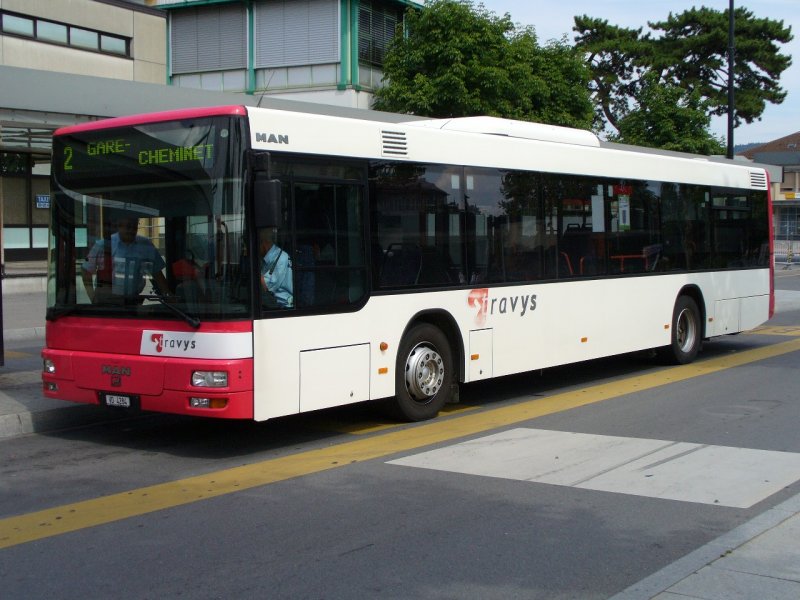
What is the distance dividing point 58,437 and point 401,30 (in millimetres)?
29655

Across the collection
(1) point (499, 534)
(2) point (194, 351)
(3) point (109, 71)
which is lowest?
(1) point (499, 534)

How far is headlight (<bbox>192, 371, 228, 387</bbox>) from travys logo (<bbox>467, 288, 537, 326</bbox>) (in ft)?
10.9

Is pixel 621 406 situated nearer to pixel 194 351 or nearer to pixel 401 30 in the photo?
pixel 194 351

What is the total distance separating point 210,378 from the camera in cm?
788

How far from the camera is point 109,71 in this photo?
38906 mm

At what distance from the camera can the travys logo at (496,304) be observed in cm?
1045

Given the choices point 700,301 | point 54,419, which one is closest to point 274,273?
point 54,419

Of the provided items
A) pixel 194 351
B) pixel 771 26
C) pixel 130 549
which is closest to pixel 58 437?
pixel 194 351

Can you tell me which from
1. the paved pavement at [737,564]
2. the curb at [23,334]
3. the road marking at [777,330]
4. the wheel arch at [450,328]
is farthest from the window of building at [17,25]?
the wheel arch at [450,328]

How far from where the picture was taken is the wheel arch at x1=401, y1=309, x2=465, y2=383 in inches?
394

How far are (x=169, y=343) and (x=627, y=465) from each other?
3.83m

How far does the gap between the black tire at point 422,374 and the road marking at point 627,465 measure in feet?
3.27

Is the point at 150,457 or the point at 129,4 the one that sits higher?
the point at 129,4

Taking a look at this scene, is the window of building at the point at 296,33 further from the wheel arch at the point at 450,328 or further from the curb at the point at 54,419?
the curb at the point at 54,419
